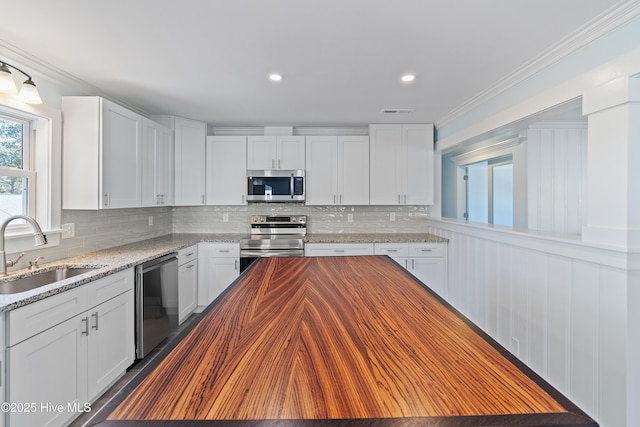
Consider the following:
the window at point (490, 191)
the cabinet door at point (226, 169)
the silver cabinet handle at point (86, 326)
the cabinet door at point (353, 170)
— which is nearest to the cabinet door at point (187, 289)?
the cabinet door at point (226, 169)

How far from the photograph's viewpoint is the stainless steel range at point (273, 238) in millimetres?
3570

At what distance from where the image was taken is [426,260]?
3639 mm

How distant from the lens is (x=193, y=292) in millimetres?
3477

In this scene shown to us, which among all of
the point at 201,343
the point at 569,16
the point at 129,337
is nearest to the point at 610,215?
the point at 569,16

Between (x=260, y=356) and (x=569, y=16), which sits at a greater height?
(x=569, y=16)

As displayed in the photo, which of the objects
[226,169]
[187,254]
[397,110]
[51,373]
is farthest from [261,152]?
[51,373]

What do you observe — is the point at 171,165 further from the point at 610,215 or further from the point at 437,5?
the point at 610,215

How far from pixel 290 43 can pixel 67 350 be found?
2356mm

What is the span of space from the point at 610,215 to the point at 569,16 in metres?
1.15

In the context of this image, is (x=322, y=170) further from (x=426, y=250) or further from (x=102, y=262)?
(x=102, y=262)

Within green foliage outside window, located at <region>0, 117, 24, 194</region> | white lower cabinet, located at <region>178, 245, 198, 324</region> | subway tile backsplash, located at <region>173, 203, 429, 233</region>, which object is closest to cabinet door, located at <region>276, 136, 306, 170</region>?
subway tile backsplash, located at <region>173, 203, 429, 233</region>

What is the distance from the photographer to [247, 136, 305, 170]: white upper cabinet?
3.87 metres

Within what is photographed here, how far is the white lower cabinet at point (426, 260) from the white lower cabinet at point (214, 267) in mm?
1969

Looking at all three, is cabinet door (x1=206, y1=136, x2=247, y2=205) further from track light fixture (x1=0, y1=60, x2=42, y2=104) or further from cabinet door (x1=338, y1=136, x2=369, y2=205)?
track light fixture (x1=0, y1=60, x2=42, y2=104)
